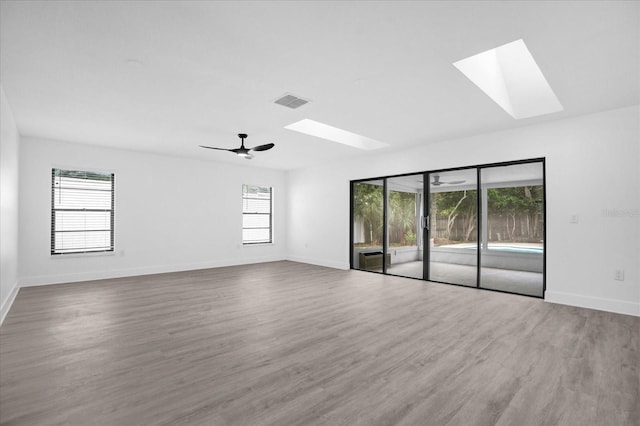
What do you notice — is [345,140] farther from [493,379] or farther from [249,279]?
[493,379]

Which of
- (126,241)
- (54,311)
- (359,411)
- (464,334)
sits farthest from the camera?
(126,241)

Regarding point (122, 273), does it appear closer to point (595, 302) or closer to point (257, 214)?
point (257, 214)

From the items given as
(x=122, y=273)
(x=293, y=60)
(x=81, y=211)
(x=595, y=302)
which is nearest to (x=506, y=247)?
(x=595, y=302)

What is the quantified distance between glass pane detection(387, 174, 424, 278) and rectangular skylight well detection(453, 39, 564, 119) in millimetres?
2686

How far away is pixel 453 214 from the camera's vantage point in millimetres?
6641

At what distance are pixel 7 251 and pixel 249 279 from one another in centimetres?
346

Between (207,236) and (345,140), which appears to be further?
(207,236)

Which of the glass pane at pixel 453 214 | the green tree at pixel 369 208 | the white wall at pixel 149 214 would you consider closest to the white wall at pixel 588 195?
the glass pane at pixel 453 214

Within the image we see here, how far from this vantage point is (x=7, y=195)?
413 cm

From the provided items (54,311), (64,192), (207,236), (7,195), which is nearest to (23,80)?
(7,195)

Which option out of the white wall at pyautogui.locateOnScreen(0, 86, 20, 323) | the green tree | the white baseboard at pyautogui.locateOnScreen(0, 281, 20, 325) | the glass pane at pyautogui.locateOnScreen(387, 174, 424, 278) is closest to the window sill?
the white baseboard at pyautogui.locateOnScreen(0, 281, 20, 325)

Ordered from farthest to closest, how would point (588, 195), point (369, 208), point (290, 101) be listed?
1. point (369, 208)
2. point (588, 195)
3. point (290, 101)

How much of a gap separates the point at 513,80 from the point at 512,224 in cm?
382

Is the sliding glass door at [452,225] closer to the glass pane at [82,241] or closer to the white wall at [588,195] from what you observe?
the white wall at [588,195]
